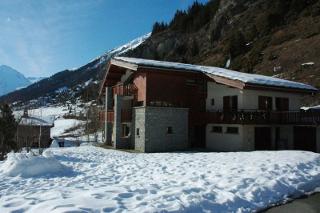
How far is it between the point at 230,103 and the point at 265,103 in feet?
8.80

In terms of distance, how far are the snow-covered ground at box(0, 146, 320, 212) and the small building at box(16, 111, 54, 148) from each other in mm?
26551

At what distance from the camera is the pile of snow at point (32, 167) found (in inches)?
544

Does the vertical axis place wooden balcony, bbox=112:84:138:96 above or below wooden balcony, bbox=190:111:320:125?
above

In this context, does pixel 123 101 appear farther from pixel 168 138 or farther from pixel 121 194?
pixel 121 194

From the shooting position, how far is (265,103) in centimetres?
2634

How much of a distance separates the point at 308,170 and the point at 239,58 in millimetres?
47569

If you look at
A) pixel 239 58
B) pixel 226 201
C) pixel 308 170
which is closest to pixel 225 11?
pixel 239 58

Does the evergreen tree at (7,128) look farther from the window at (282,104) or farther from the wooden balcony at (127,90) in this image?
the window at (282,104)

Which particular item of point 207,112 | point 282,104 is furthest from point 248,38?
point 207,112

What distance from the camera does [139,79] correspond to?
28.1m

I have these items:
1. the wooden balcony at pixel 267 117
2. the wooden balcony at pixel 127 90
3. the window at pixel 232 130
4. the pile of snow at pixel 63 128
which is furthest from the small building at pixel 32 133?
the wooden balcony at pixel 267 117

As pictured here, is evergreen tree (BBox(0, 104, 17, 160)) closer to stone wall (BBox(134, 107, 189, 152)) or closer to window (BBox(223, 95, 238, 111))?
stone wall (BBox(134, 107, 189, 152))

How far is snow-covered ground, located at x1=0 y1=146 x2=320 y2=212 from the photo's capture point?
8.69 metres

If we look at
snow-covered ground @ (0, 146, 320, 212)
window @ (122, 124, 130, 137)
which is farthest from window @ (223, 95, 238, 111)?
snow-covered ground @ (0, 146, 320, 212)
